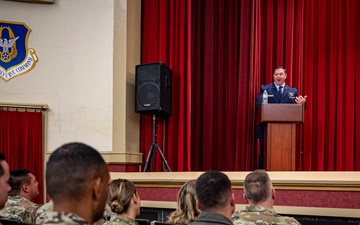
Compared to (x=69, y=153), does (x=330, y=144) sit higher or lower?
lower

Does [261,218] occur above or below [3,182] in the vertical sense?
below

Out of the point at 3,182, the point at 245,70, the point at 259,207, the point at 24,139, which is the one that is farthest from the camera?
the point at 245,70

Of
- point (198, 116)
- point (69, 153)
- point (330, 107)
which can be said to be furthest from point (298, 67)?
point (69, 153)

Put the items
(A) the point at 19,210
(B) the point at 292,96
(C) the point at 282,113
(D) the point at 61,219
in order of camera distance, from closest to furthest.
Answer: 1. (D) the point at 61,219
2. (A) the point at 19,210
3. (C) the point at 282,113
4. (B) the point at 292,96

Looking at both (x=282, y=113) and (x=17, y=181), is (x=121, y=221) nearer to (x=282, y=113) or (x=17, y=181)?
(x=17, y=181)

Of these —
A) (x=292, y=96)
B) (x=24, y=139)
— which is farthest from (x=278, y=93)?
(x=24, y=139)

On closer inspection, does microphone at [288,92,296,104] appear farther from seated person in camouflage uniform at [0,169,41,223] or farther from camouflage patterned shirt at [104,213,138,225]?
camouflage patterned shirt at [104,213,138,225]

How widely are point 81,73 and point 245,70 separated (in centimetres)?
225

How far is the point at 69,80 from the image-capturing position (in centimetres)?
649

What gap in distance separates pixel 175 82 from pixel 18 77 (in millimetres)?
2126

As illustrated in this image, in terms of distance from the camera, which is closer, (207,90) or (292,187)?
(292,187)

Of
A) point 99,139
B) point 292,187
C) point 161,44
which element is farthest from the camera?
point 161,44

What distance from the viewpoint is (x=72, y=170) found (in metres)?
1.22

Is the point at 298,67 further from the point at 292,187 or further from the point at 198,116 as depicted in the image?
the point at 292,187
